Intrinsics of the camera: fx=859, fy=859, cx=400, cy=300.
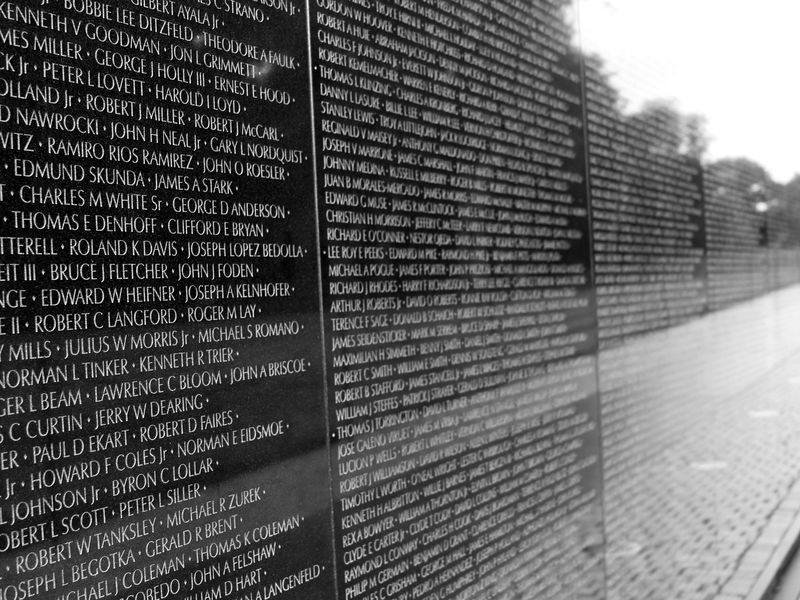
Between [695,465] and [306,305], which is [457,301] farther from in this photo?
[695,465]

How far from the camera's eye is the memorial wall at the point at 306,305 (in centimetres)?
213

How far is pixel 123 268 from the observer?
89.7 inches

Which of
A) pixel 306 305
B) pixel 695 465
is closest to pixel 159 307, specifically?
pixel 306 305

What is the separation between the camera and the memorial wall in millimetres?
2127

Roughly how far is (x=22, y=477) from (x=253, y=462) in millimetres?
761

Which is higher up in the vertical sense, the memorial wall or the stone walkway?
the memorial wall

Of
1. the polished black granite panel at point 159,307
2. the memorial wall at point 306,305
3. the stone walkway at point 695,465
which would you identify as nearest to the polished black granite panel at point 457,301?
the memorial wall at point 306,305

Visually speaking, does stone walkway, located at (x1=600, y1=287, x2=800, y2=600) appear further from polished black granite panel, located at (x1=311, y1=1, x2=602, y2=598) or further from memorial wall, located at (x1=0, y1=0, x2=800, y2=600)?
polished black granite panel, located at (x1=311, y1=1, x2=602, y2=598)

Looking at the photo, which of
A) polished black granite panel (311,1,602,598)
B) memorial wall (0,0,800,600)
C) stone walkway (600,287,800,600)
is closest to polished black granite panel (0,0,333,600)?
memorial wall (0,0,800,600)

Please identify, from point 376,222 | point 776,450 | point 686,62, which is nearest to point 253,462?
point 376,222

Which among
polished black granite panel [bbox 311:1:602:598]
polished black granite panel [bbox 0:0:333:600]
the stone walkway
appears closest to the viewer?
polished black granite panel [bbox 0:0:333:600]

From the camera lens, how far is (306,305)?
2.93 meters

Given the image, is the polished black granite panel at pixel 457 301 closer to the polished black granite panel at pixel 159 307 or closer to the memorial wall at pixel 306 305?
the memorial wall at pixel 306 305

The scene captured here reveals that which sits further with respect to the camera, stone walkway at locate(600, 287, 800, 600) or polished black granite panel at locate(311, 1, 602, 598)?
stone walkway at locate(600, 287, 800, 600)
